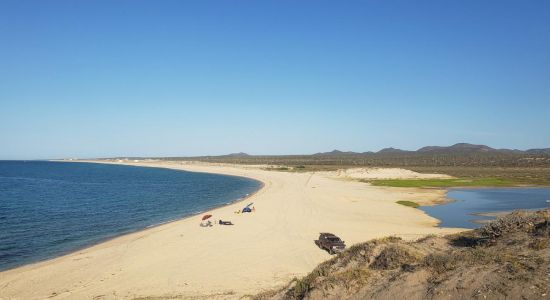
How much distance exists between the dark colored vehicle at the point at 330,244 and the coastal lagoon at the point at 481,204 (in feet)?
54.0

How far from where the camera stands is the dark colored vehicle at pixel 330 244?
85.3 feet

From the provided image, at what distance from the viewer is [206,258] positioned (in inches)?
1025

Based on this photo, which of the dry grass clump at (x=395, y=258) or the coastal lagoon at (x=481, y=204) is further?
the coastal lagoon at (x=481, y=204)

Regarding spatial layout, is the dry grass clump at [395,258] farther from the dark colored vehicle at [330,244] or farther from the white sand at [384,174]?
the white sand at [384,174]

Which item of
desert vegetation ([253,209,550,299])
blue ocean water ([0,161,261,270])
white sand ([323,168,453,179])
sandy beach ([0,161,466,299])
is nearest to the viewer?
desert vegetation ([253,209,550,299])

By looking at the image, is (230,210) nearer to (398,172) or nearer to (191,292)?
(191,292)

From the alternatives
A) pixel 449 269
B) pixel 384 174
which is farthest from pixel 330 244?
pixel 384 174

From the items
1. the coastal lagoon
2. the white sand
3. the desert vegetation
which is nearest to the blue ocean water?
the desert vegetation

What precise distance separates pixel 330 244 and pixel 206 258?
27.7ft

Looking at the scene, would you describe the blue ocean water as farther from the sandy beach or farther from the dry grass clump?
the dry grass clump

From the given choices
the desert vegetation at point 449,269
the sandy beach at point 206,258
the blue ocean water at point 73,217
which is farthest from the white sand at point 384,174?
the desert vegetation at point 449,269

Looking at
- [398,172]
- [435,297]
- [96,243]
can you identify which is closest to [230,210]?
[96,243]

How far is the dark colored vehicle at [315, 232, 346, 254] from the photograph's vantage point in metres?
26.0

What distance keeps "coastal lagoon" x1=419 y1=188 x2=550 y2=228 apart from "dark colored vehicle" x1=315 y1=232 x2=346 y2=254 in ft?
54.0
